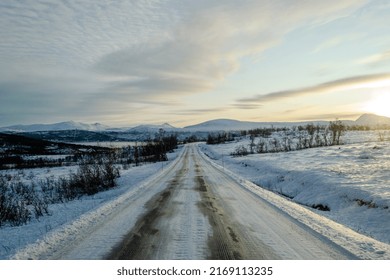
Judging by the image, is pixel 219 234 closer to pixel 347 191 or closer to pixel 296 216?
pixel 296 216

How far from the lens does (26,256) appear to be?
18.3 feet

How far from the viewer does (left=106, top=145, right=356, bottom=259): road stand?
5.52m

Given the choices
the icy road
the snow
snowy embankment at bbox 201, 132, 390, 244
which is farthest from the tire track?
snowy embankment at bbox 201, 132, 390, 244

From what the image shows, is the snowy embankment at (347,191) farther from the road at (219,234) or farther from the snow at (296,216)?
the road at (219,234)

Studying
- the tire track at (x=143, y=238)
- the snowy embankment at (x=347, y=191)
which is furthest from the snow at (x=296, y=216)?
the tire track at (x=143, y=238)

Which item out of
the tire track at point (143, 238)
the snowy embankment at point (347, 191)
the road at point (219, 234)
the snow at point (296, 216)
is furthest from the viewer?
the snowy embankment at point (347, 191)

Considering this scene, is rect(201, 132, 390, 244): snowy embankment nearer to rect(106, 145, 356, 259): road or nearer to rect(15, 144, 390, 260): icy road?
rect(15, 144, 390, 260): icy road

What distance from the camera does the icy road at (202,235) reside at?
5.56m

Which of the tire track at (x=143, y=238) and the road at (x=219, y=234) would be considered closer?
the tire track at (x=143, y=238)

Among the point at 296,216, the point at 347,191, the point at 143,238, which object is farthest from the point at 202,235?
the point at 347,191
